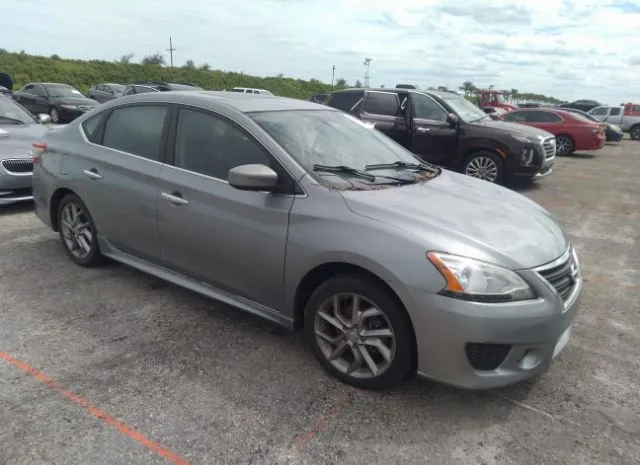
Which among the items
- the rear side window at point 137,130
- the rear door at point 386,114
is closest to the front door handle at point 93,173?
the rear side window at point 137,130

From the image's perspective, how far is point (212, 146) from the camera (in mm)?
3578

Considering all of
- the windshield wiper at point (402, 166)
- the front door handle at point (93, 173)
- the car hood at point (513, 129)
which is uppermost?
the windshield wiper at point (402, 166)

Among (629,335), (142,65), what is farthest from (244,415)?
(142,65)

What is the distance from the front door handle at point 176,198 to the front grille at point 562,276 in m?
2.27

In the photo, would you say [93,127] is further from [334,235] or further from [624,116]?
[624,116]

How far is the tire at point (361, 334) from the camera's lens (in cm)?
273

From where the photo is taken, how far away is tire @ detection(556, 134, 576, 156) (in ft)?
53.7

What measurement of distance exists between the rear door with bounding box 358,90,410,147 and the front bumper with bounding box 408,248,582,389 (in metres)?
7.46

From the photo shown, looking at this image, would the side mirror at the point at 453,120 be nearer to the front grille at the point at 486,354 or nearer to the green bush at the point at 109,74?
the front grille at the point at 486,354

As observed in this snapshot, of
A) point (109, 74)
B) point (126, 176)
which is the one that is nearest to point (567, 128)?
point (126, 176)

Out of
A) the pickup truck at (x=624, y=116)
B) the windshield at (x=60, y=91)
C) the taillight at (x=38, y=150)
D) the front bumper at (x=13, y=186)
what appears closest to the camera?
the taillight at (x=38, y=150)

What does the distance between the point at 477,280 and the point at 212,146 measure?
1.98m

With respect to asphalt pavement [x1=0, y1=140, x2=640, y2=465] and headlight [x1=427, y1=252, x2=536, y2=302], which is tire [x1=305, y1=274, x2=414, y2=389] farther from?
headlight [x1=427, y1=252, x2=536, y2=302]

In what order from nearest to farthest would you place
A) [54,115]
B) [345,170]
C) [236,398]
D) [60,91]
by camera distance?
[236,398]
[345,170]
[54,115]
[60,91]
